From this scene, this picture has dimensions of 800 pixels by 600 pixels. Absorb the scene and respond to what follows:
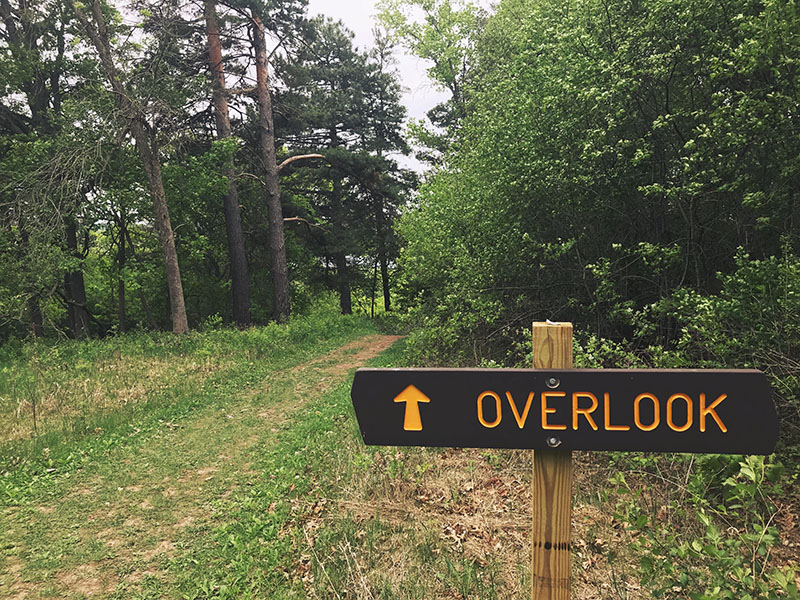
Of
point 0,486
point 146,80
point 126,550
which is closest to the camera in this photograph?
point 126,550

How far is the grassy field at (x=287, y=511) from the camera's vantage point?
339 cm

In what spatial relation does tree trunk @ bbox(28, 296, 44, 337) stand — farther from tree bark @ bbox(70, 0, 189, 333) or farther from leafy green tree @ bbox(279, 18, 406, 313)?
leafy green tree @ bbox(279, 18, 406, 313)

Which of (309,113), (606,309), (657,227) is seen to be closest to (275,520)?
(606,309)

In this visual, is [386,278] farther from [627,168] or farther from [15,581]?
[15,581]

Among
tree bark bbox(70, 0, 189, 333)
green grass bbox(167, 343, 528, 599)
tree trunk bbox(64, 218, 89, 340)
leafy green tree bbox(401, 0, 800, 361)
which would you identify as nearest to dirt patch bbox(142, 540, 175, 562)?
green grass bbox(167, 343, 528, 599)

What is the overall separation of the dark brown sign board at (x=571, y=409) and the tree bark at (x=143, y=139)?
13.8 m

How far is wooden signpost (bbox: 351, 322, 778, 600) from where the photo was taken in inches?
65.1

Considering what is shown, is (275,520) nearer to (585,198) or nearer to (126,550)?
(126,550)

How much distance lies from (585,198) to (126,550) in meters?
6.89

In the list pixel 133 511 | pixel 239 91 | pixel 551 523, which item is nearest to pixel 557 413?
pixel 551 523

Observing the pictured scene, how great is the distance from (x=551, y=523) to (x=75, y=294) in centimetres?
2252

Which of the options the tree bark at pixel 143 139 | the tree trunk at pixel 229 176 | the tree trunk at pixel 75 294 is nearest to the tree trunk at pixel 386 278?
the tree trunk at pixel 229 176

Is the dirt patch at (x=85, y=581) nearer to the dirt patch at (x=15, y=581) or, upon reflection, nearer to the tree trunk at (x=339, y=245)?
the dirt patch at (x=15, y=581)

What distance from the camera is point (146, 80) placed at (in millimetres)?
13688
